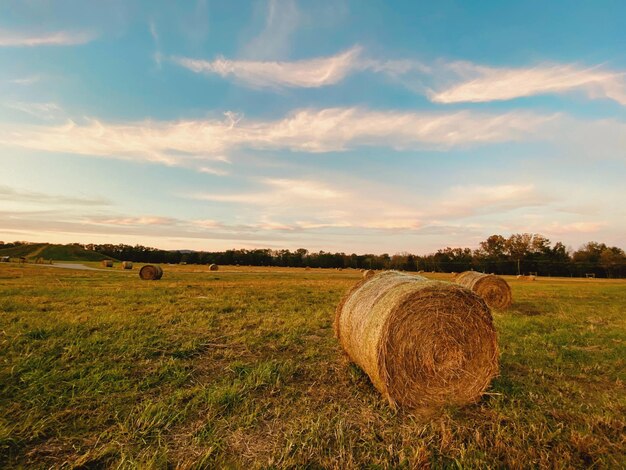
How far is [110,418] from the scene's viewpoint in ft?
15.1

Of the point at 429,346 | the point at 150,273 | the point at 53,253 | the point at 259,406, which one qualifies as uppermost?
the point at 53,253

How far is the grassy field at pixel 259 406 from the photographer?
3.96 metres

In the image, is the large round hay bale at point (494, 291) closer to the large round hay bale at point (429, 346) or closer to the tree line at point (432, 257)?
the large round hay bale at point (429, 346)

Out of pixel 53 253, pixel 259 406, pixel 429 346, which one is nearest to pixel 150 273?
pixel 259 406

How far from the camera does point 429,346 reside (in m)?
5.96

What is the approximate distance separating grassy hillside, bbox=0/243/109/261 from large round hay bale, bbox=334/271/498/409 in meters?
96.4

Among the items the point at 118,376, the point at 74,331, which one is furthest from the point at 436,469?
the point at 74,331

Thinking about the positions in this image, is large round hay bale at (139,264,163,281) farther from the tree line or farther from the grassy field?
the tree line

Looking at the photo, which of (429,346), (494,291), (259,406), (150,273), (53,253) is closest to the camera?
(259,406)

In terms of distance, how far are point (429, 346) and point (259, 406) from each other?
2.82 metres

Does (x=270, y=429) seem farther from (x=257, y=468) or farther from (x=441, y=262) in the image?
(x=441, y=262)

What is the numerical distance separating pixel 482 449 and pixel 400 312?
87.1 inches

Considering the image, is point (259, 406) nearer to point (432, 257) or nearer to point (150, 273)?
point (150, 273)

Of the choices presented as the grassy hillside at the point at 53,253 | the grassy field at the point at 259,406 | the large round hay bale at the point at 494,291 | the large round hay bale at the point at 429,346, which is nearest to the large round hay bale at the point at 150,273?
the grassy field at the point at 259,406
